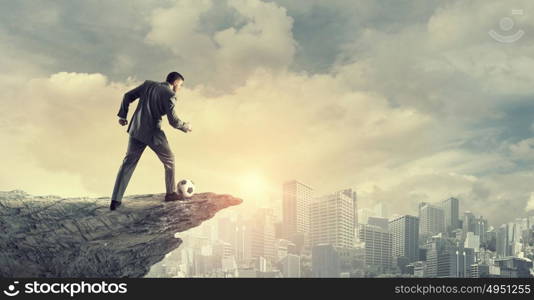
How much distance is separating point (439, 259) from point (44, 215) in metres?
56.4

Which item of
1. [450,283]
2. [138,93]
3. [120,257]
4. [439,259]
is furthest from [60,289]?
[439,259]

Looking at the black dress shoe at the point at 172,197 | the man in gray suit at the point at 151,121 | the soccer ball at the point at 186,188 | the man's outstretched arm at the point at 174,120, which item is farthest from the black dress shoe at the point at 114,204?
the man's outstretched arm at the point at 174,120

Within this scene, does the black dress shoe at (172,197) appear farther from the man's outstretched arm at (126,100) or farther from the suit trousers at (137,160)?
the man's outstretched arm at (126,100)

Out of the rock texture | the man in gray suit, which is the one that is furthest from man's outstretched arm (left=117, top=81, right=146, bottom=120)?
the rock texture

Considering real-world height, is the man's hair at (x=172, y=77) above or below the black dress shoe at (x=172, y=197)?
above

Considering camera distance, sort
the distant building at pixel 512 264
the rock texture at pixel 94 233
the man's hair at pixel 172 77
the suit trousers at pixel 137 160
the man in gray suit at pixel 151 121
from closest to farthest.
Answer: the man in gray suit at pixel 151 121, the suit trousers at pixel 137 160, the man's hair at pixel 172 77, the rock texture at pixel 94 233, the distant building at pixel 512 264

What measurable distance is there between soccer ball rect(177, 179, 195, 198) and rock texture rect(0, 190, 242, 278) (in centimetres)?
17

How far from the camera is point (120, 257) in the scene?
39.4 ft

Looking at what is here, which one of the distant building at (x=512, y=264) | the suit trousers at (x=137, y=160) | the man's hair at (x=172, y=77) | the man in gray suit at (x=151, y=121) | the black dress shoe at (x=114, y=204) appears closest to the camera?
the man in gray suit at (x=151, y=121)

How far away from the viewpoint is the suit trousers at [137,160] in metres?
11.0

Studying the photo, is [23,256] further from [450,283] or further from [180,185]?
[450,283]

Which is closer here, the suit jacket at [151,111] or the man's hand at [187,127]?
the man's hand at [187,127]

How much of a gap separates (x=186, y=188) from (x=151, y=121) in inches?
62.0

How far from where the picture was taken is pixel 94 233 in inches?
463
